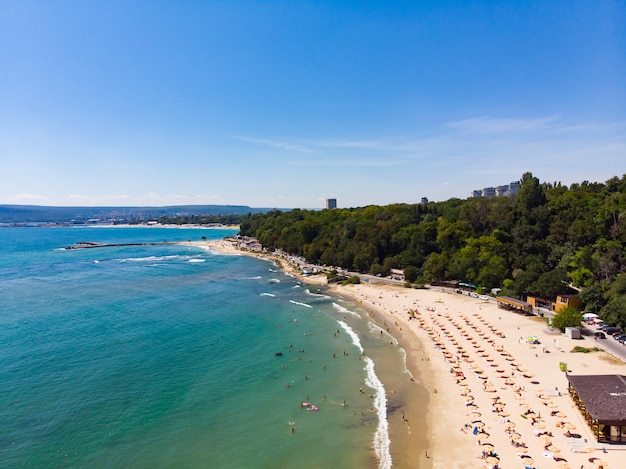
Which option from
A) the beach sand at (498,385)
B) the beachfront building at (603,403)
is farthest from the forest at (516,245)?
the beachfront building at (603,403)

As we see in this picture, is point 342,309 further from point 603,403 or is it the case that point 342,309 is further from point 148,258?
point 148,258

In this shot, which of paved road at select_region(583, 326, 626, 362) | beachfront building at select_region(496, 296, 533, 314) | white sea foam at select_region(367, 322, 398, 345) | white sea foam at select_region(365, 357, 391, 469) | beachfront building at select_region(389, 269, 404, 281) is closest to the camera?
white sea foam at select_region(365, 357, 391, 469)

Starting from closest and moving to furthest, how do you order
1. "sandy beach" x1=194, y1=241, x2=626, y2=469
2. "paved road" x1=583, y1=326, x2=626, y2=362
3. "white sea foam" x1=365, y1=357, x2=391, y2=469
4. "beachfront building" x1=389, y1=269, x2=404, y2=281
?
"sandy beach" x1=194, y1=241, x2=626, y2=469, "white sea foam" x1=365, y1=357, x2=391, y2=469, "paved road" x1=583, y1=326, x2=626, y2=362, "beachfront building" x1=389, y1=269, x2=404, y2=281

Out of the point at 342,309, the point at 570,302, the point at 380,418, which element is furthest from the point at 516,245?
the point at 380,418

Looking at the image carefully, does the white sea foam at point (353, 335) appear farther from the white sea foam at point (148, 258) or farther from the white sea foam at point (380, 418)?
the white sea foam at point (148, 258)

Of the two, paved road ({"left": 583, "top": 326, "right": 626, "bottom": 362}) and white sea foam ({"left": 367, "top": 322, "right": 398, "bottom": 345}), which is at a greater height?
paved road ({"left": 583, "top": 326, "right": 626, "bottom": 362})

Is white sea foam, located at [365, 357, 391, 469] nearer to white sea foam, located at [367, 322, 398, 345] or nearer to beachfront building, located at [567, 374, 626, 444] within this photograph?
white sea foam, located at [367, 322, 398, 345]

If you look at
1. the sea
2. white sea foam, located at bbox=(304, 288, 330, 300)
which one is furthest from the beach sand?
white sea foam, located at bbox=(304, 288, 330, 300)

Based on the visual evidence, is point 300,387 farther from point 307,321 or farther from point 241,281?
point 241,281
